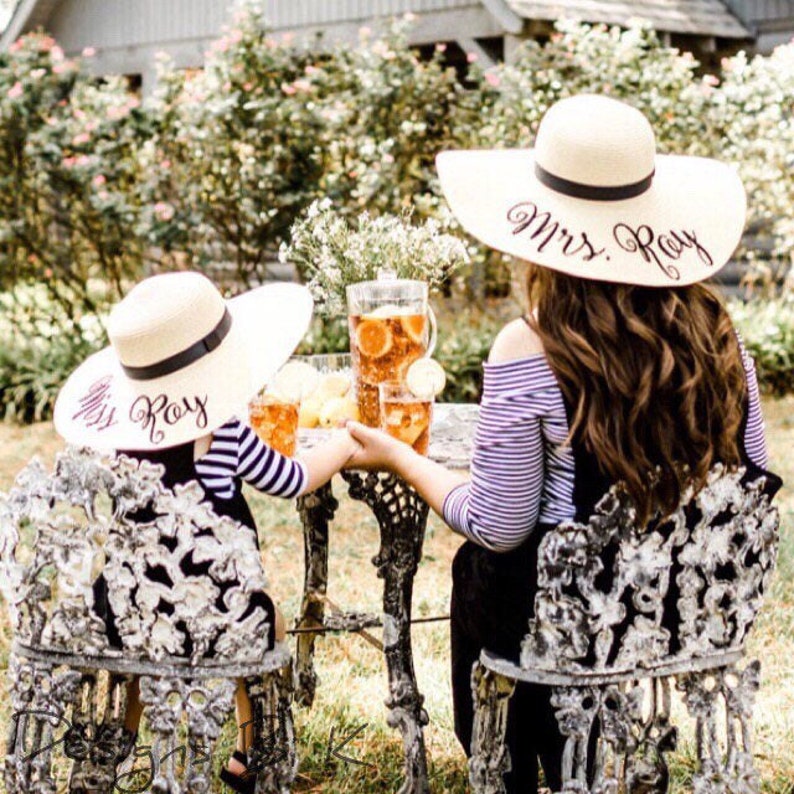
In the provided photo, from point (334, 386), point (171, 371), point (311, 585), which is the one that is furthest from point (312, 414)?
point (171, 371)

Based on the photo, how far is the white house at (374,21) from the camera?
36.2ft

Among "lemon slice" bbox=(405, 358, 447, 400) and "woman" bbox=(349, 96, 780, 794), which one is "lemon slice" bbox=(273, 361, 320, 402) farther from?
"woman" bbox=(349, 96, 780, 794)

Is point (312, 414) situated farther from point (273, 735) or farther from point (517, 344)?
point (517, 344)

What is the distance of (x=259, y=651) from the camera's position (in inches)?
99.1

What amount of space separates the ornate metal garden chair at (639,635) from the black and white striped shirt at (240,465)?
1.85 feet

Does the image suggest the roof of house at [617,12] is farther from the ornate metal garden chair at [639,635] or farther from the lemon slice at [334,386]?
the ornate metal garden chair at [639,635]

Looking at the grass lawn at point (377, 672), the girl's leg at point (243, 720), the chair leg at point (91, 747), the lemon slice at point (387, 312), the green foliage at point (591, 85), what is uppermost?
the green foliage at point (591, 85)

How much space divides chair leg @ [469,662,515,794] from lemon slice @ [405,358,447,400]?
76 cm

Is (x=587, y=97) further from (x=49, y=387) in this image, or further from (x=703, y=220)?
(x=49, y=387)

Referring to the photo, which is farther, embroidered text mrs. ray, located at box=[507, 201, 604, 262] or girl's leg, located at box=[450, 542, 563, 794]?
girl's leg, located at box=[450, 542, 563, 794]

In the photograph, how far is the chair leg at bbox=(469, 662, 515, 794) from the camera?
2.54 m

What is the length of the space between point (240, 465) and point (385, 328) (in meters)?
0.64

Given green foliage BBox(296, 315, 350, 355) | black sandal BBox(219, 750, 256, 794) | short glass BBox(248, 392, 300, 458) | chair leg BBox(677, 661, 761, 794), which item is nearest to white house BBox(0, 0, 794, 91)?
green foliage BBox(296, 315, 350, 355)

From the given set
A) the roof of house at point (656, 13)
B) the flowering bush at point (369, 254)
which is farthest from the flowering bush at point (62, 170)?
the flowering bush at point (369, 254)
